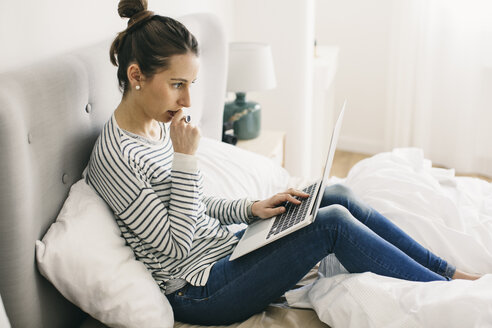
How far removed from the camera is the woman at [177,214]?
118 cm

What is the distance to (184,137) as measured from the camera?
4.06 ft

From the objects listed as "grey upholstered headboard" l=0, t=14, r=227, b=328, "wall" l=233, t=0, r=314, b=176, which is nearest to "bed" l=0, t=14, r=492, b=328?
"grey upholstered headboard" l=0, t=14, r=227, b=328

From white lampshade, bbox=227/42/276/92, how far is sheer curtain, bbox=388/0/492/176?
4.57 ft

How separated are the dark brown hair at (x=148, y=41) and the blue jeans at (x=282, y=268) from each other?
51cm

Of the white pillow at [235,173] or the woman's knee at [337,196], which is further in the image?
the white pillow at [235,173]

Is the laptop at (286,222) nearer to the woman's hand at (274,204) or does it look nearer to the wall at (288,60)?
the woman's hand at (274,204)

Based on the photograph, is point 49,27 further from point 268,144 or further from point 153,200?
point 268,144

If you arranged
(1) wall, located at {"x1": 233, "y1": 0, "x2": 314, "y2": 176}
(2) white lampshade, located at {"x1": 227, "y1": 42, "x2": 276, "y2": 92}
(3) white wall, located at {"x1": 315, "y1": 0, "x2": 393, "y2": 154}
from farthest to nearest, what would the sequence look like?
(3) white wall, located at {"x1": 315, "y1": 0, "x2": 393, "y2": 154}, (1) wall, located at {"x1": 233, "y1": 0, "x2": 314, "y2": 176}, (2) white lampshade, located at {"x1": 227, "y1": 42, "x2": 276, "y2": 92}

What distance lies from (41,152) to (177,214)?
32cm

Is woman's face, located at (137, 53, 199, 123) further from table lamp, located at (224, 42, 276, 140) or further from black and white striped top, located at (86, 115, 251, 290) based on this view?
table lamp, located at (224, 42, 276, 140)

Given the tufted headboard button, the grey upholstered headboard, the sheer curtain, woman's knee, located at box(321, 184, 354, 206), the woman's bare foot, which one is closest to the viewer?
the grey upholstered headboard

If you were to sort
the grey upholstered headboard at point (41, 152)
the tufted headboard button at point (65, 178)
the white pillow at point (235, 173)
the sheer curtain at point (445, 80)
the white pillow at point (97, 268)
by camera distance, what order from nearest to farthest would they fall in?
the grey upholstered headboard at point (41, 152) < the white pillow at point (97, 268) < the tufted headboard button at point (65, 178) < the white pillow at point (235, 173) < the sheer curtain at point (445, 80)

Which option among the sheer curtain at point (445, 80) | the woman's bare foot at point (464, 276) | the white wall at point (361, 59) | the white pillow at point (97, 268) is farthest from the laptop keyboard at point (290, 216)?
the white wall at point (361, 59)

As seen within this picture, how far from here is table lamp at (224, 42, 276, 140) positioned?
220 centimetres
